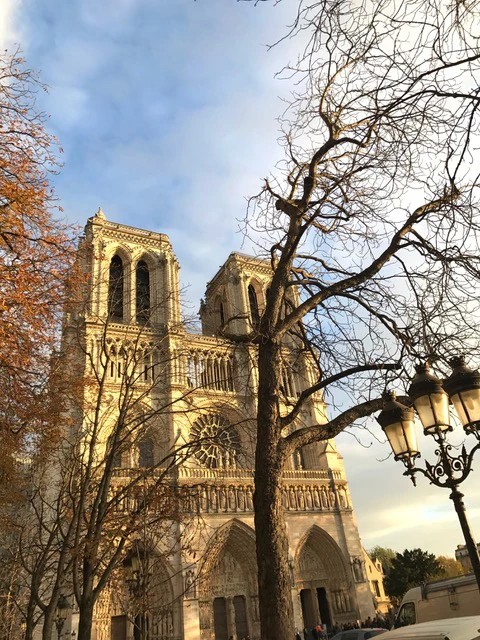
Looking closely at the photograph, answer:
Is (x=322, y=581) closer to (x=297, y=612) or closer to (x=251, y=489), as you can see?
(x=297, y=612)

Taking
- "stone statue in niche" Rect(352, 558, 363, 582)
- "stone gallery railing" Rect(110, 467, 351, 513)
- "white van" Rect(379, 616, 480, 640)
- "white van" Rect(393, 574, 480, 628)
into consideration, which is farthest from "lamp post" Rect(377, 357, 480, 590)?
"stone statue in niche" Rect(352, 558, 363, 582)

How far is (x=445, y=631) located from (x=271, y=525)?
154 centimetres

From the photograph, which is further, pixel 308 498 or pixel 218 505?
pixel 308 498

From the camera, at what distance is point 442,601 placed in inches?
399

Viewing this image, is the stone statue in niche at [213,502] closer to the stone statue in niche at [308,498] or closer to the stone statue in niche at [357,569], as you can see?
the stone statue in niche at [308,498]

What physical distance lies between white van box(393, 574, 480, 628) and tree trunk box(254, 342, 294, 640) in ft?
22.6

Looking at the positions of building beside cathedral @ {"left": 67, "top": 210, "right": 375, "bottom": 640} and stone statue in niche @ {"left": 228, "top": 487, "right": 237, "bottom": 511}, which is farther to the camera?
stone statue in niche @ {"left": 228, "top": 487, "right": 237, "bottom": 511}

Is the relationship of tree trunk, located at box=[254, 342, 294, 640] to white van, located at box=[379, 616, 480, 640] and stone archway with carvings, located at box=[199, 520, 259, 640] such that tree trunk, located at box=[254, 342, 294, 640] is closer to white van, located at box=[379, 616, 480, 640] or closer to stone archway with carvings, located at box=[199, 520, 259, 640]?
white van, located at box=[379, 616, 480, 640]

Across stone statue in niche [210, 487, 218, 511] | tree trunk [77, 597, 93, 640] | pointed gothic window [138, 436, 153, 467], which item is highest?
pointed gothic window [138, 436, 153, 467]

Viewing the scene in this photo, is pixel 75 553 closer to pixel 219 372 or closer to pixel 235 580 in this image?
pixel 235 580

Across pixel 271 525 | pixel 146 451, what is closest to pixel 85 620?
pixel 271 525

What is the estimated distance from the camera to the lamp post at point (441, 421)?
390cm

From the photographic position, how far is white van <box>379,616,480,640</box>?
331cm

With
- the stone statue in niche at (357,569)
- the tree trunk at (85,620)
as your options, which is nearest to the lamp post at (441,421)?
the tree trunk at (85,620)
